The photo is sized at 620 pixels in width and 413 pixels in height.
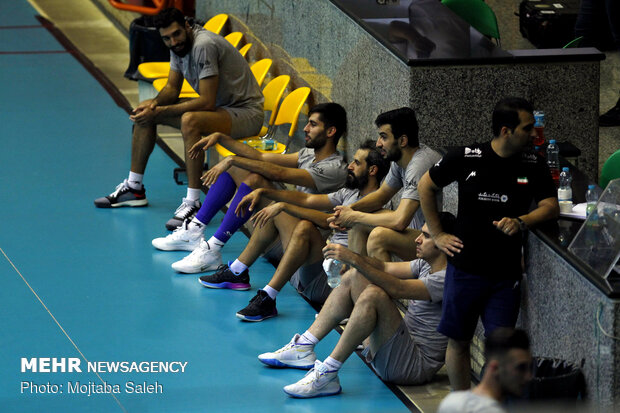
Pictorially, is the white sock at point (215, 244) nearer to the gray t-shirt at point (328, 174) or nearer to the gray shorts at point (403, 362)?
the gray t-shirt at point (328, 174)

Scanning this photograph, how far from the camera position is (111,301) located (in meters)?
6.94

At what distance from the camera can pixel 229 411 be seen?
5430mm

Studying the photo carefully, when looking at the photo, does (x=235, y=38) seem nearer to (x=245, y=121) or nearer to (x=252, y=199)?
(x=245, y=121)

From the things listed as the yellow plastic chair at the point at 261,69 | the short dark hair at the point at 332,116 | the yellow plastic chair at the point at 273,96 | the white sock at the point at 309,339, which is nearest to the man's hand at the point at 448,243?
the white sock at the point at 309,339

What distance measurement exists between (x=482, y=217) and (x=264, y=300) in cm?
204

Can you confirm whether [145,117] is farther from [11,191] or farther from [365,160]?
[365,160]

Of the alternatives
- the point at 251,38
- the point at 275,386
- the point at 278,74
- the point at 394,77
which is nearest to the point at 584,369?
the point at 275,386

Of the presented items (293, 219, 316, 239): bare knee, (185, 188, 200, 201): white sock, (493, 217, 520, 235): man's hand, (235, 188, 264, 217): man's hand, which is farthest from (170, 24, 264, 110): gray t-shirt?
(493, 217, 520, 235): man's hand

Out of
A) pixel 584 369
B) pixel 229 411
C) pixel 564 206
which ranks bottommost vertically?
pixel 229 411

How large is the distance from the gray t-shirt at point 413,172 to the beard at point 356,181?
25 centimetres

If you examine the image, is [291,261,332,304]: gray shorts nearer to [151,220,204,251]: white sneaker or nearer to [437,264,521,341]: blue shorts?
[151,220,204,251]: white sneaker

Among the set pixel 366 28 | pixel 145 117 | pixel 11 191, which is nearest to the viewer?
pixel 366 28

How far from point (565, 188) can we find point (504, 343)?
221 centimetres

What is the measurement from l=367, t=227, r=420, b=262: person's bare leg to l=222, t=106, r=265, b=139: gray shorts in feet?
9.08
